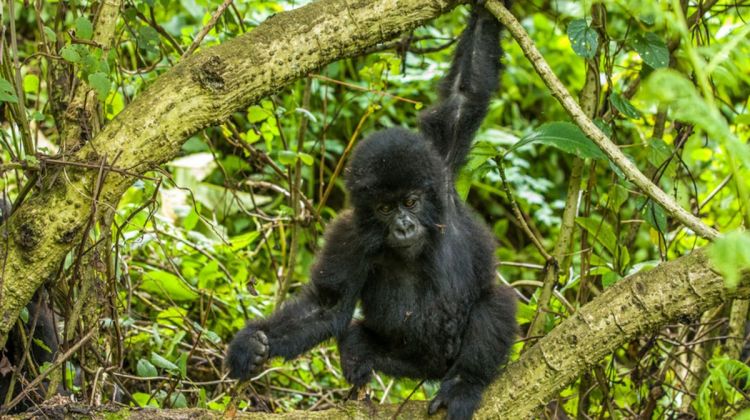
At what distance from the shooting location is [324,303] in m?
3.92

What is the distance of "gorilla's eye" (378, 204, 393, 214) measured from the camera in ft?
12.5

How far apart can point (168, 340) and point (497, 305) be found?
2.20m

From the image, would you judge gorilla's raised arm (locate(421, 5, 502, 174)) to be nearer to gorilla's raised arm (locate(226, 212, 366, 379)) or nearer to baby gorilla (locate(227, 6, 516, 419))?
baby gorilla (locate(227, 6, 516, 419))

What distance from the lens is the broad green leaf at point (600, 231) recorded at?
424cm

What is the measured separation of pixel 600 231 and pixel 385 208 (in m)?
1.21

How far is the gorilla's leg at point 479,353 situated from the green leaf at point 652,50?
1191mm

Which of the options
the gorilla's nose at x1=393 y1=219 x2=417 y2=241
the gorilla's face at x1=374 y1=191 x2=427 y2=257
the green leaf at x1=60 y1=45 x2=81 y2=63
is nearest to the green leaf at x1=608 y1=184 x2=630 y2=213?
the gorilla's face at x1=374 y1=191 x2=427 y2=257

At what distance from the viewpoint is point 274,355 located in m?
3.66

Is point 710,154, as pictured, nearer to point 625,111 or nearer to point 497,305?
point 625,111

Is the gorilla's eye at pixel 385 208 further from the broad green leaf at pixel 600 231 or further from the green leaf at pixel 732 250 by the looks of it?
the green leaf at pixel 732 250

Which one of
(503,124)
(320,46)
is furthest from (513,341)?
(503,124)

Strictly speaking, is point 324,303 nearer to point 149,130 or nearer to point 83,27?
point 149,130

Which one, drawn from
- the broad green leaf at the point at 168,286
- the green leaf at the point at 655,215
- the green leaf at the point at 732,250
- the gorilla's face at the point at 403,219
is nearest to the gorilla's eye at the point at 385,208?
the gorilla's face at the point at 403,219

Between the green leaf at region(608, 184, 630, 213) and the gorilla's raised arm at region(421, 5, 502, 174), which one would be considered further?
the green leaf at region(608, 184, 630, 213)
